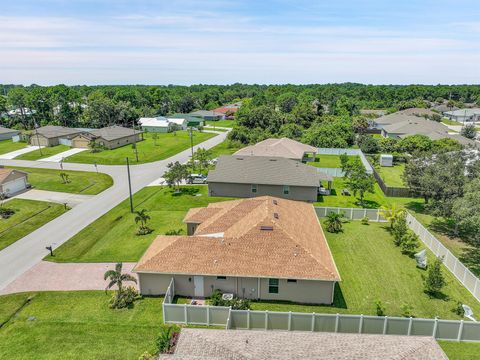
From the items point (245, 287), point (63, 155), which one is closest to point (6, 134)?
point (63, 155)

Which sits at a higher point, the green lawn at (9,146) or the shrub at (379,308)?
the green lawn at (9,146)

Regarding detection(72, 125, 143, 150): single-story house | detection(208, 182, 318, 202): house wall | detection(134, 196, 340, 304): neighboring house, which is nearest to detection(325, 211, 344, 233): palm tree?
detection(208, 182, 318, 202): house wall

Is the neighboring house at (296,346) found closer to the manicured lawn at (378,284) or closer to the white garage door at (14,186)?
the manicured lawn at (378,284)

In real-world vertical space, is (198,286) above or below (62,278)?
above

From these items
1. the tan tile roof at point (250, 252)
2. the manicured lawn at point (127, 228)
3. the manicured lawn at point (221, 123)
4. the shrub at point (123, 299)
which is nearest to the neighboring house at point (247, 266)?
the tan tile roof at point (250, 252)

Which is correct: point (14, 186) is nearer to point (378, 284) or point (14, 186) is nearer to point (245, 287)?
point (245, 287)

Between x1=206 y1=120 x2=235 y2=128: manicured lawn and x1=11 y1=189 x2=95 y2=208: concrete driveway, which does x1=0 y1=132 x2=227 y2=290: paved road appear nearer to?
x1=11 y1=189 x2=95 y2=208: concrete driveway
